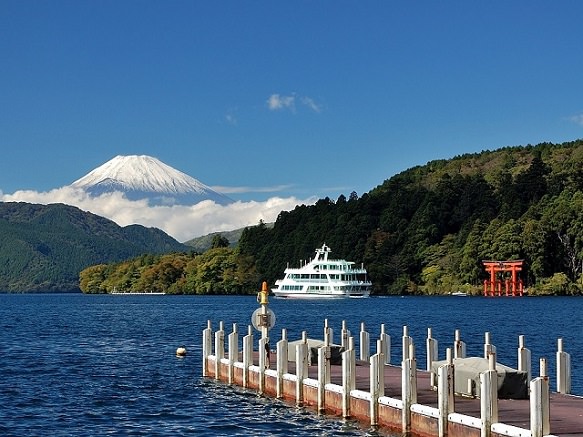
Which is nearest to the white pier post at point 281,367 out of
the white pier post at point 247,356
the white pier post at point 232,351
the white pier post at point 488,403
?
the white pier post at point 247,356

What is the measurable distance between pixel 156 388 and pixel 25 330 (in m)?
51.8

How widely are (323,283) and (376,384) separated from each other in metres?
161

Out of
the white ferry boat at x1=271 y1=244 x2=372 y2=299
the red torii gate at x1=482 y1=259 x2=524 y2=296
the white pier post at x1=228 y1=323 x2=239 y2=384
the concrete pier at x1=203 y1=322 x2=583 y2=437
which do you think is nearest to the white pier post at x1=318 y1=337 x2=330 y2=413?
the concrete pier at x1=203 y1=322 x2=583 y2=437

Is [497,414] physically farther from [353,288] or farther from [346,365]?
[353,288]

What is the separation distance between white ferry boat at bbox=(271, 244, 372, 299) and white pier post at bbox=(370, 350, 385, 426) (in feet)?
518

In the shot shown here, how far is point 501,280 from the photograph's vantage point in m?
183

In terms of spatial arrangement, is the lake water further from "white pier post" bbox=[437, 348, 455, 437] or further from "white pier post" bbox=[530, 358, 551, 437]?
"white pier post" bbox=[530, 358, 551, 437]

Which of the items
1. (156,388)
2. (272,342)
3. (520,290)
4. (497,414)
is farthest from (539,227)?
(497,414)

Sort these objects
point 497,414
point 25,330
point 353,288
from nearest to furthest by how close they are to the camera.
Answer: point 497,414, point 25,330, point 353,288

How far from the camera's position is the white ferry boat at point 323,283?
18925 centimetres

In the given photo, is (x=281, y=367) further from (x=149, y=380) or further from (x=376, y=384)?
(x=149, y=380)

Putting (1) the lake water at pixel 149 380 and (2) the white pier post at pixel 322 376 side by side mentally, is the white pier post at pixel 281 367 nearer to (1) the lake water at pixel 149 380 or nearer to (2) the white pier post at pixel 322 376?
(1) the lake water at pixel 149 380

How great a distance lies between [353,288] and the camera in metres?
191

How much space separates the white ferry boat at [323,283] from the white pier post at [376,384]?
518 feet
